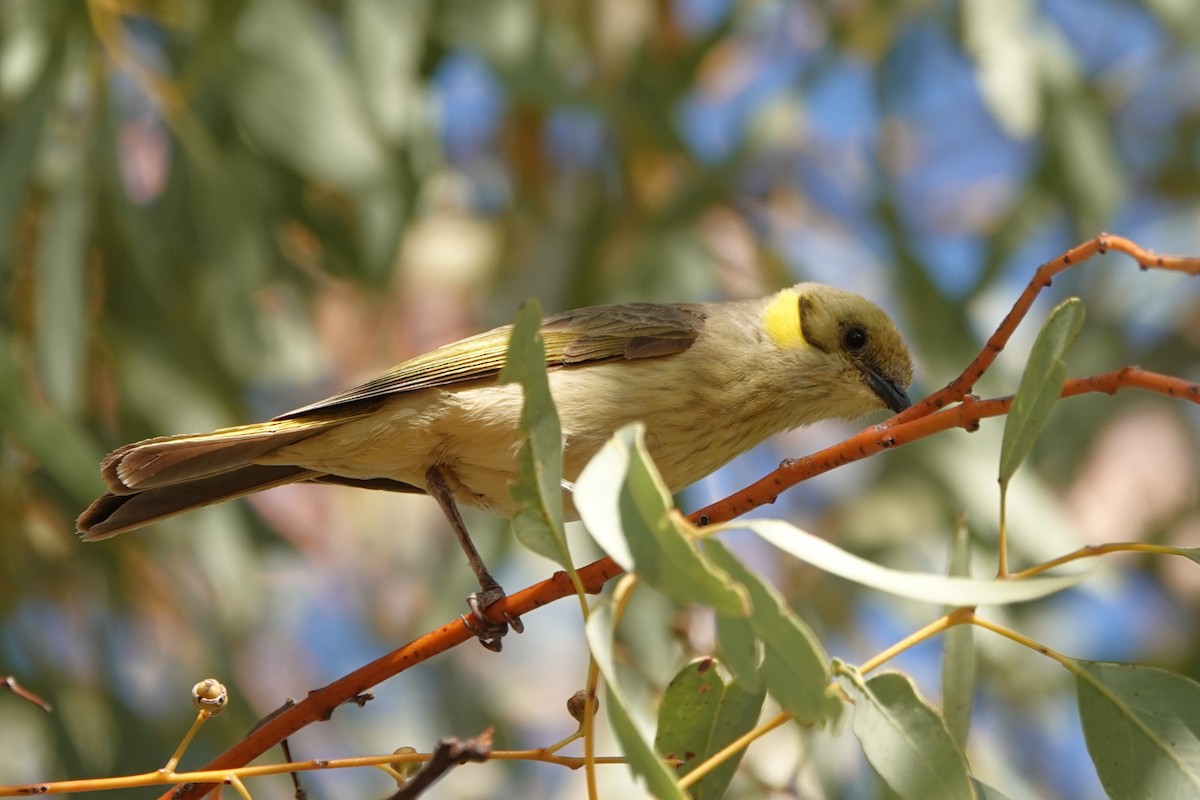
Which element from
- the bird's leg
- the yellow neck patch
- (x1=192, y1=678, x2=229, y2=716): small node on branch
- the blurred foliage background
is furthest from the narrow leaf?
(x1=192, y1=678, x2=229, y2=716): small node on branch

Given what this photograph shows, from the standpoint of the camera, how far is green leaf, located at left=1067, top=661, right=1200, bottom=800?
1632 mm

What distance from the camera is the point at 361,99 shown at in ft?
12.6

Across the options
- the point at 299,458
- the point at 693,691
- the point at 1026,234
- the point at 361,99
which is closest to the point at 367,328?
the point at 361,99

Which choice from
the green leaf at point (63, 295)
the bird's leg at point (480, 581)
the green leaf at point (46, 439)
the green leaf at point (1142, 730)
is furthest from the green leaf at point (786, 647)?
the green leaf at point (63, 295)

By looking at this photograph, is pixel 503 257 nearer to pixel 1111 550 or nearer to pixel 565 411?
pixel 565 411

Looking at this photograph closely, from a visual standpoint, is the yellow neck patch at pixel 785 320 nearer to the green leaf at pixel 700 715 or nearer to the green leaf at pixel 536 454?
the green leaf at pixel 700 715

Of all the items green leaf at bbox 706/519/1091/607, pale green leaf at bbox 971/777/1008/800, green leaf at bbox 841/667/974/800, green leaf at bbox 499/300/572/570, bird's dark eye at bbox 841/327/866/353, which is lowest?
pale green leaf at bbox 971/777/1008/800

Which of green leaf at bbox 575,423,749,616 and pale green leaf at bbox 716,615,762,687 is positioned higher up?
green leaf at bbox 575,423,749,616

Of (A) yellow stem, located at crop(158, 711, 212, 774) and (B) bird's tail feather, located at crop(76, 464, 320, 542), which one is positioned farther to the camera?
(B) bird's tail feather, located at crop(76, 464, 320, 542)

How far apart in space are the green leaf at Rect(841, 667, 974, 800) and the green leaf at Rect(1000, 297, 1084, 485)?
34 cm

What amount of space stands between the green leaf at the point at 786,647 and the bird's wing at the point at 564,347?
132cm

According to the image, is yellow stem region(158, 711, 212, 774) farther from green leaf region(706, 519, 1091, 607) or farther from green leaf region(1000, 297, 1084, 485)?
green leaf region(1000, 297, 1084, 485)

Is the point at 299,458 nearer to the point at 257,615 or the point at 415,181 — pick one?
the point at 415,181

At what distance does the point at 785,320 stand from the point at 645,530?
6.18 feet
